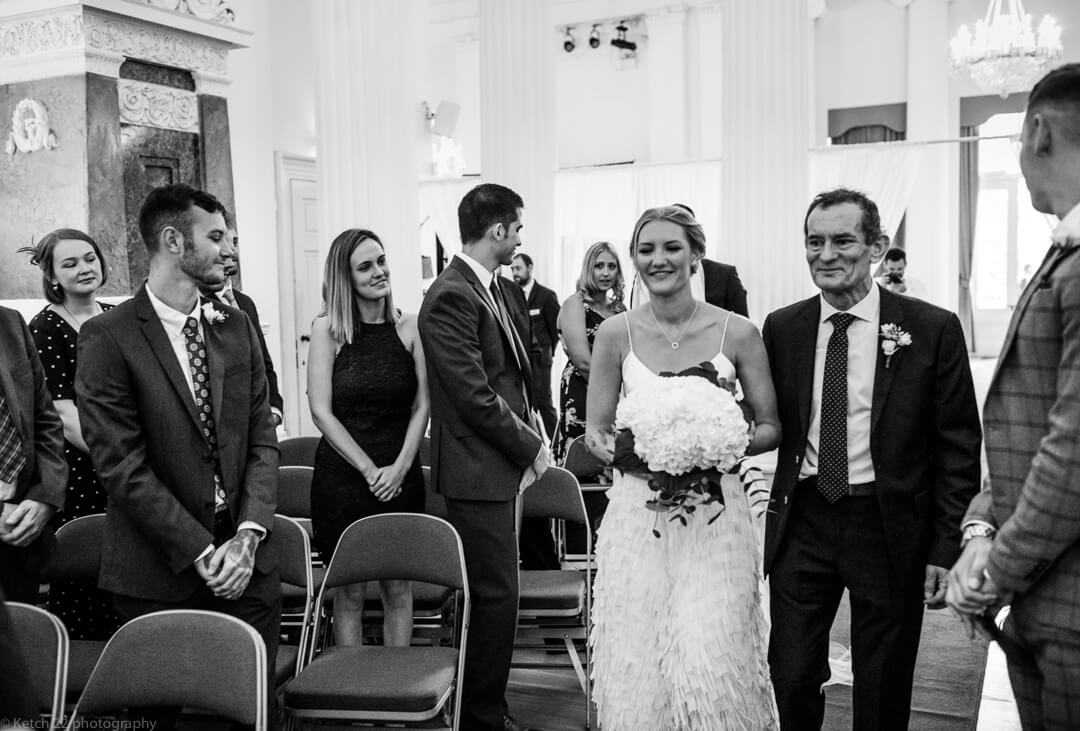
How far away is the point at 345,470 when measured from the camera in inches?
164

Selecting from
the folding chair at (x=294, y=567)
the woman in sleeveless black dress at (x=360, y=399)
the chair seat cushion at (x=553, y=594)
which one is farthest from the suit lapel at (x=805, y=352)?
the folding chair at (x=294, y=567)

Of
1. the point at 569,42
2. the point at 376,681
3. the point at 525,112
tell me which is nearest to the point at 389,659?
the point at 376,681

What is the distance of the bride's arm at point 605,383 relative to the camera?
3547mm

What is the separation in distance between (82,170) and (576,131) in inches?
440

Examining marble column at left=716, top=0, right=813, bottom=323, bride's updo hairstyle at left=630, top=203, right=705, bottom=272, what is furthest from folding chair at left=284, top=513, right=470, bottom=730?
marble column at left=716, top=0, right=813, bottom=323

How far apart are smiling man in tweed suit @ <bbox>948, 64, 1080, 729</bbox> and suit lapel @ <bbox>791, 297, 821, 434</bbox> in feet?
2.78

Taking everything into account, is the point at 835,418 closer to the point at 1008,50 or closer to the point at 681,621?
the point at 681,621

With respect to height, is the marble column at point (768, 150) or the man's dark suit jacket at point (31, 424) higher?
the marble column at point (768, 150)

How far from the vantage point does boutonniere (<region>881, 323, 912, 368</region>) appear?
9.77 ft

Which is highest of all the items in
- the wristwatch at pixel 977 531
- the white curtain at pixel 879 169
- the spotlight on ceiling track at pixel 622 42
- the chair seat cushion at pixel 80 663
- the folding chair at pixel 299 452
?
the spotlight on ceiling track at pixel 622 42

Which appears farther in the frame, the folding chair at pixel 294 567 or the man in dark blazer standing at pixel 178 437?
the folding chair at pixel 294 567

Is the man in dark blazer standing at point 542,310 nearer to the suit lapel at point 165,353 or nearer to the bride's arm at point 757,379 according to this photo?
the bride's arm at point 757,379

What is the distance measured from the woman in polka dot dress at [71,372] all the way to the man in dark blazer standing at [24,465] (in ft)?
1.64

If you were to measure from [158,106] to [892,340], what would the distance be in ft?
24.2
